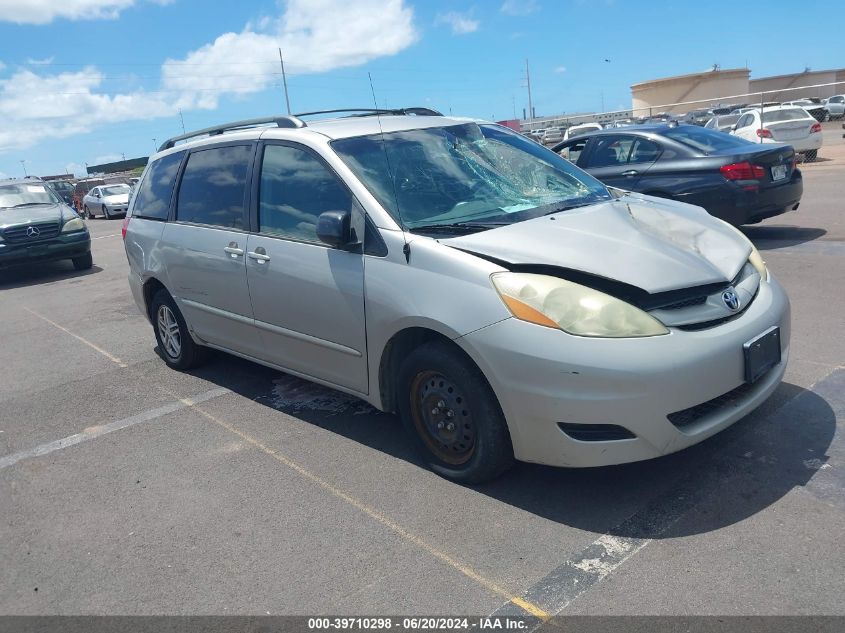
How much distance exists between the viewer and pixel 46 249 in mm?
12844

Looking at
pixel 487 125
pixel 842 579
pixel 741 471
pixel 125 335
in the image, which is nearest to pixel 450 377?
pixel 741 471

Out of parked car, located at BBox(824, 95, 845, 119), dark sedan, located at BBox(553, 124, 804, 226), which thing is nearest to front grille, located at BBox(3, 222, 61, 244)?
dark sedan, located at BBox(553, 124, 804, 226)

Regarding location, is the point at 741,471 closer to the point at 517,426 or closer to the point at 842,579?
the point at 842,579

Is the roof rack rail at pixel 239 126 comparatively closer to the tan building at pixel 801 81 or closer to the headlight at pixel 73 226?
the headlight at pixel 73 226

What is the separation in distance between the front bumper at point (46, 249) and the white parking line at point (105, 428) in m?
8.73

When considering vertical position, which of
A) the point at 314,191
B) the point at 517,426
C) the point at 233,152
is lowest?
the point at 517,426

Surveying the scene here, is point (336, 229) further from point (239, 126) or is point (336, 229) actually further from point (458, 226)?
point (239, 126)

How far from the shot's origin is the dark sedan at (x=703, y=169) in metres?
8.75

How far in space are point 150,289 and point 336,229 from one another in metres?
2.98

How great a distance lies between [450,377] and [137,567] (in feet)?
5.47

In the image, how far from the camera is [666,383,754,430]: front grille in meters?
3.31

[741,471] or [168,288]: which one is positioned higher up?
[168,288]

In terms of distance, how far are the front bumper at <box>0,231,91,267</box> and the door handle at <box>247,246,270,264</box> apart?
381 inches

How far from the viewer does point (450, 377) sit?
3600mm
